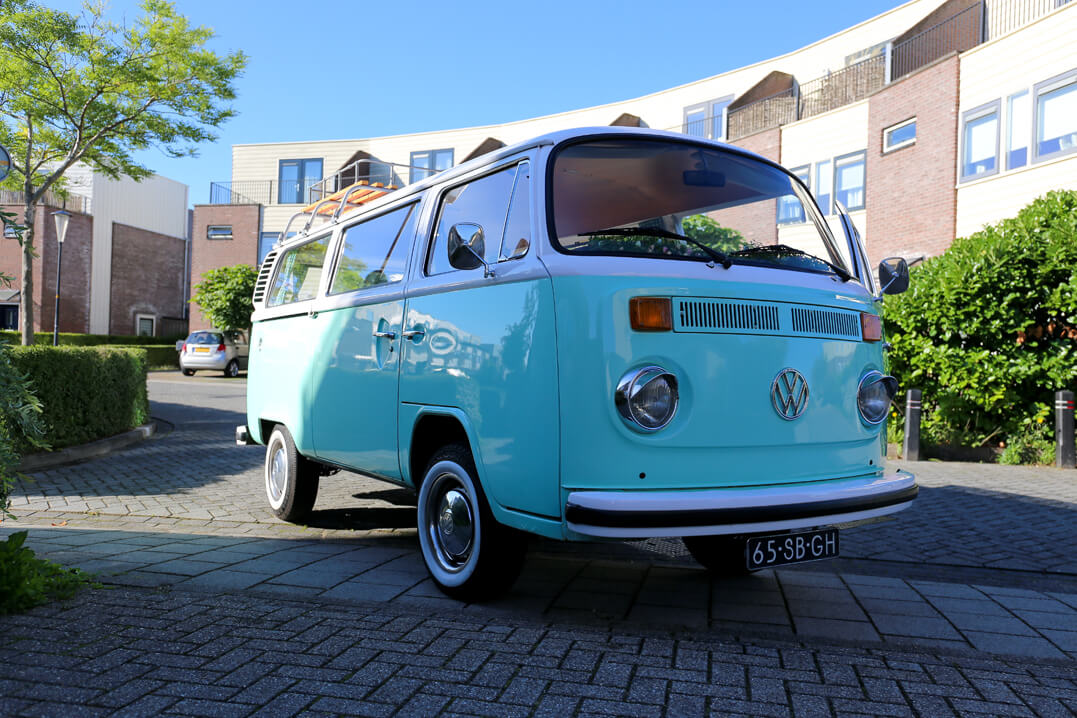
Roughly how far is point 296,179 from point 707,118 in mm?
20728

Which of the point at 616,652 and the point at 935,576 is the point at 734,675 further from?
the point at 935,576

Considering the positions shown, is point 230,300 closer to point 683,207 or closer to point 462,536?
point 462,536

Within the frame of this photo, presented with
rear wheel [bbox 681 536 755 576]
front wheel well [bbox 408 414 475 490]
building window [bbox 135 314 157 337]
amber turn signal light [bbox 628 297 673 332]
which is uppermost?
building window [bbox 135 314 157 337]

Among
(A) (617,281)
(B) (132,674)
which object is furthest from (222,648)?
(A) (617,281)

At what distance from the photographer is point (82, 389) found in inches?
377

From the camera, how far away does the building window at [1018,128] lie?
1700 cm

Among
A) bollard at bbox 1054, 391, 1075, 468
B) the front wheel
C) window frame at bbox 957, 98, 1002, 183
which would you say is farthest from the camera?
window frame at bbox 957, 98, 1002, 183

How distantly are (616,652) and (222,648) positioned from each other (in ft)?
5.28

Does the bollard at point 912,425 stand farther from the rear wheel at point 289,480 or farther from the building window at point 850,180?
the building window at point 850,180

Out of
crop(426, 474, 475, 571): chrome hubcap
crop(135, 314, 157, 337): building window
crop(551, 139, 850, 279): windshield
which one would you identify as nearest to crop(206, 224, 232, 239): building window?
crop(135, 314, 157, 337): building window

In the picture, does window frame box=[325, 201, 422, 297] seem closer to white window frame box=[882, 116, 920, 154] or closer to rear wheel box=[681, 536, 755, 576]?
rear wheel box=[681, 536, 755, 576]

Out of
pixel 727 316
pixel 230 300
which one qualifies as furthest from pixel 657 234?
pixel 230 300

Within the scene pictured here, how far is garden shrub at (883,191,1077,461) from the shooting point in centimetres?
1016

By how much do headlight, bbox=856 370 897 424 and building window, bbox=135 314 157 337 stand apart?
157 feet
